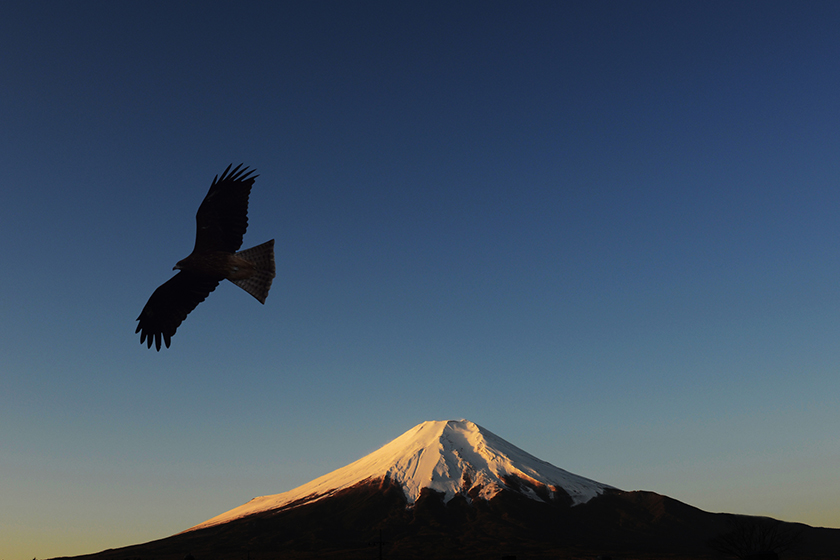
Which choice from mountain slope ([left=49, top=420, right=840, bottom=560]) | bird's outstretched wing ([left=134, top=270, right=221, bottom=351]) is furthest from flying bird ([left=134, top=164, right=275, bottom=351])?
mountain slope ([left=49, top=420, right=840, bottom=560])

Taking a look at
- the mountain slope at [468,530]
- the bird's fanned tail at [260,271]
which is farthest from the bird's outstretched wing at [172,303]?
the mountain slope at [468,530]

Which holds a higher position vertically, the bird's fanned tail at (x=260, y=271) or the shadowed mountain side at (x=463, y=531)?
the bird's fanned tail at (x=260, y=271)

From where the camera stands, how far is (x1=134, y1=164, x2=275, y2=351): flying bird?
18547 millimetres

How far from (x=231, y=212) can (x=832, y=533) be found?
728 ft

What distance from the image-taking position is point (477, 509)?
613 feet

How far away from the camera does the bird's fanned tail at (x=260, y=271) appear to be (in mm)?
18156

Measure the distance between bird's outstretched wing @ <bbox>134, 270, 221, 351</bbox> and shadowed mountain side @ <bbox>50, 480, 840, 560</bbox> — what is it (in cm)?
13472

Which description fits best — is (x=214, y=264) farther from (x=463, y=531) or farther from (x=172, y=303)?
(x=463, y=531)

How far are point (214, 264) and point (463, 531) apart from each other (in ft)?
553

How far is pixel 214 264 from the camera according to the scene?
18.8 meters

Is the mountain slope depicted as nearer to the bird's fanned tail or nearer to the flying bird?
the flying bird

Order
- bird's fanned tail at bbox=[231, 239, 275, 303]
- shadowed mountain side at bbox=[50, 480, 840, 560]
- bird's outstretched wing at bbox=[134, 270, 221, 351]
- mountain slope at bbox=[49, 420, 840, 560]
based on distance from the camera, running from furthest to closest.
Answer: shadowed mountain side at bbox=[50, 480, 840, 560], mountain slope at bbox=[49, 420, 840, 560], bird's outstretched wing at bbox=[134, 270, 221, 351], bird's fanned tail at bbox=[231, 239, 275, 303]

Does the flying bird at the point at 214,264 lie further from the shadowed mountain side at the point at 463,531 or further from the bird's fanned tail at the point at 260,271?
the shadowed mountain side at the point at 463,531

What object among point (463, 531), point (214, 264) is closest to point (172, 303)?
point (214, 264)
